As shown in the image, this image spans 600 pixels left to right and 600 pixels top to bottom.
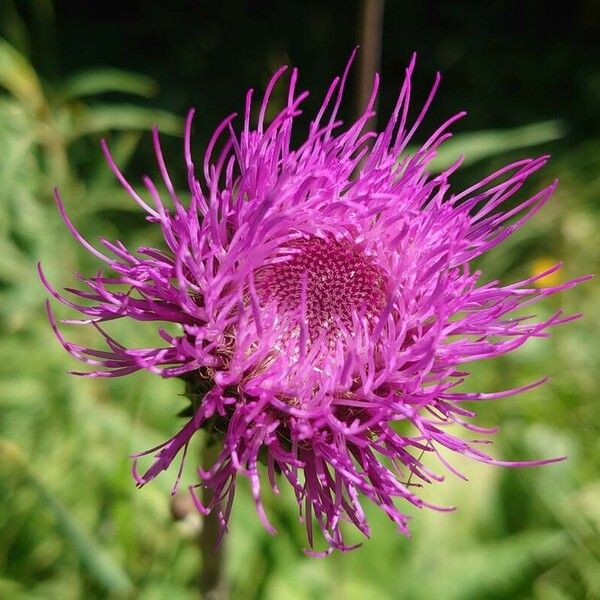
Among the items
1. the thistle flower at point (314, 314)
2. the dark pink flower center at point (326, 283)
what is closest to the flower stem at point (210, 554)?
the thistle flower at point (314, 314)

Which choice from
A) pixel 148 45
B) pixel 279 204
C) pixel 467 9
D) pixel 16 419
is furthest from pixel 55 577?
pixel 467 9

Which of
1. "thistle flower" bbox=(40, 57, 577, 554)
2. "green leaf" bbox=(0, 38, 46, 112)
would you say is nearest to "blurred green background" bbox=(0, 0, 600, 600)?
"green leaf" bbox=(0, 38, 46, 112)

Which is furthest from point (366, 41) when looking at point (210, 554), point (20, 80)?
point (210, 554)

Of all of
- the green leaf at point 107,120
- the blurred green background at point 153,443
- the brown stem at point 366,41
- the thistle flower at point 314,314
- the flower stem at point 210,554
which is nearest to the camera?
the thistle flower at point 314,314

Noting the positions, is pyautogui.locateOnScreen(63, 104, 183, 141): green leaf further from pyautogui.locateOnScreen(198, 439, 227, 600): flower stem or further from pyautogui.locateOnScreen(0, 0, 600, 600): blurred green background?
pyautogui.locateOnScreen(198, 439, 227, 600): flower stem

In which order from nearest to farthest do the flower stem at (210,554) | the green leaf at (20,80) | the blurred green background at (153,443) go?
the flower stem at (210,554) < the blurred green background at (153,443) < the green leaf at (20,80)

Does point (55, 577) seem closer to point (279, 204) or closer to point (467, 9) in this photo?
point (279, 204)

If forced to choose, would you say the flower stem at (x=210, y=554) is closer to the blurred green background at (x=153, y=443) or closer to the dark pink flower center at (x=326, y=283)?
the blurred green background at (x=153, y=443)

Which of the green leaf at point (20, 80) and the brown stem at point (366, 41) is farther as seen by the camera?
the green leaf at point (20, 80)
